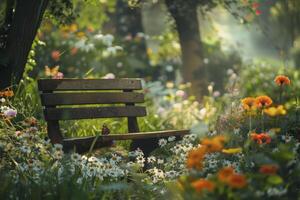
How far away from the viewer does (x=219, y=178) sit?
3.83 meters

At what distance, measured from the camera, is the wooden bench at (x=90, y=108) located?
624 cm

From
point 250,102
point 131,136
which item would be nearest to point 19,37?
point 131,136

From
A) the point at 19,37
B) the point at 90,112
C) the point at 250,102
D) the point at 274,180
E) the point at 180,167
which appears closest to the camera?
the point at 274,180

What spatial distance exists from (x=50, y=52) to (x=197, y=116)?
207 inches

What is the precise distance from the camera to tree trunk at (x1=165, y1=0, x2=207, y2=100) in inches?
427

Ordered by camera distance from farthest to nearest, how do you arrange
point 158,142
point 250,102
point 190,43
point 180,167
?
point 190,43 → point 158,142 → point 180,167 → point 250,102

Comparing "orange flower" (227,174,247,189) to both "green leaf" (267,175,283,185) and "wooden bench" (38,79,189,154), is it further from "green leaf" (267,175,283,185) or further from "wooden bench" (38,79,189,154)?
"wooden bench" (38,79,189,154)

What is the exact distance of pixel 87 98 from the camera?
691cm

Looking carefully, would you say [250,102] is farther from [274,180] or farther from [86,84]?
[86,84]

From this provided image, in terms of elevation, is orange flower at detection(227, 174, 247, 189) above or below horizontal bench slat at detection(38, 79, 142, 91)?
below

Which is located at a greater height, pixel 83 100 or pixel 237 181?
pixel 83 100

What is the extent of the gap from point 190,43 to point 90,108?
180 inches

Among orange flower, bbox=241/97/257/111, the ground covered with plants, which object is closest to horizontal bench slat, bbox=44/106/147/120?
the ground covered with plants

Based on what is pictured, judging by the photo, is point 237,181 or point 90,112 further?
point 90,112
